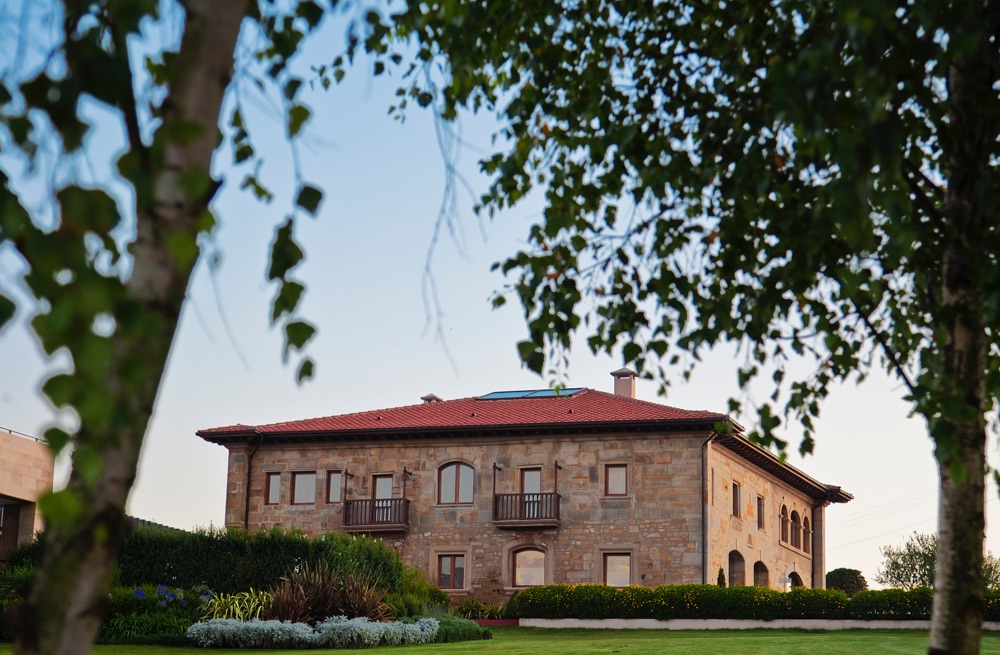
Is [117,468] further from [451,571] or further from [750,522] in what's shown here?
[750,522]

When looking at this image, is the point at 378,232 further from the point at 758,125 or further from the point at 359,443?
the point at 359,443

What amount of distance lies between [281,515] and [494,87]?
30.6m

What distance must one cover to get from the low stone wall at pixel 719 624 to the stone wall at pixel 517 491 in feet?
15.9

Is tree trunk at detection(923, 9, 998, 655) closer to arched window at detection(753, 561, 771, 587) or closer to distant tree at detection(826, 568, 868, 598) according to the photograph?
arched window at detection(753, 561, 771, 587)

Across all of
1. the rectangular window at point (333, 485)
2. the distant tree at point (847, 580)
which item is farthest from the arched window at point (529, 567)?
the distant tree at point (847, 580)

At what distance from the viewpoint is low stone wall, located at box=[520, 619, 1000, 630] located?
26328 mm

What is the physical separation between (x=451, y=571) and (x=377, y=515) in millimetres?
2862

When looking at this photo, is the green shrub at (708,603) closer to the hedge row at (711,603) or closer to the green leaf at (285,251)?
the hedge row at (711,603)

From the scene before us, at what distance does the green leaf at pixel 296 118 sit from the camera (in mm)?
3605

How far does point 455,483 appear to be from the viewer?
35781 millimetres

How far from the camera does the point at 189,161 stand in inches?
130

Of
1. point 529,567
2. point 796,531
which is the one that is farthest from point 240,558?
point 796,531

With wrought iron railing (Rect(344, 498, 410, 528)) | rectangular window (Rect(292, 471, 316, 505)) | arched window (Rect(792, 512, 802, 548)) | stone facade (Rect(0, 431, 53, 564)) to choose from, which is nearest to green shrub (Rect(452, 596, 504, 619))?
wrought iron railing (Rect(344, 498, 410, 528))

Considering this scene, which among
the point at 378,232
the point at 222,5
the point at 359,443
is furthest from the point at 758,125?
the point at 359,443
